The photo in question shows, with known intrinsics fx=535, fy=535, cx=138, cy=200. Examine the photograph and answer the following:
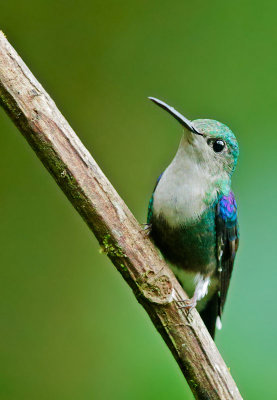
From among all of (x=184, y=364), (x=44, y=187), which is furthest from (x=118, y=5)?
(x=184, y=364)

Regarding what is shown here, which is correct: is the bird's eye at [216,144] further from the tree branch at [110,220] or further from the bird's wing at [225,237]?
the tree branch at [110,220]

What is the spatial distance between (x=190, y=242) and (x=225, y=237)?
0.20 metres

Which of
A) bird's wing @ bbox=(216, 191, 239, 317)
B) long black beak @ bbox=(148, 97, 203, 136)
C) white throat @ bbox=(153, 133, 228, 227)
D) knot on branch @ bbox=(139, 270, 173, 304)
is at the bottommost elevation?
bird's wing @ bbox=(216, 191, 239, 317)

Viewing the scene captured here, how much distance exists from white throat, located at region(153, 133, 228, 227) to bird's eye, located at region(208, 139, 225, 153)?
1.8 inches

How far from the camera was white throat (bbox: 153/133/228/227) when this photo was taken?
2303 millimetres

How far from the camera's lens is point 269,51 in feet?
12.9

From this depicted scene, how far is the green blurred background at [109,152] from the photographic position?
343 cm

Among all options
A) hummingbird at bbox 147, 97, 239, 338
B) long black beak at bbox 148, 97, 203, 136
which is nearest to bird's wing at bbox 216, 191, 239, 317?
hummingbird at bbox 147, 97, 239, 338

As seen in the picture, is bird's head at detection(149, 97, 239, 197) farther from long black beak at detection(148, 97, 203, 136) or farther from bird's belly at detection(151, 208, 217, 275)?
bird's belly at detection(151, 208, 217, 275)

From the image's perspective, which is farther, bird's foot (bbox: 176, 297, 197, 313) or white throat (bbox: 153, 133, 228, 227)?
white throat (bbox: 153, 133, 228, 227)

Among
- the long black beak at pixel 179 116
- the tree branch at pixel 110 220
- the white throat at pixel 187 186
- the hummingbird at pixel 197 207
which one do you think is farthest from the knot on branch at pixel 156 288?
the long black beak at pixel 179 116

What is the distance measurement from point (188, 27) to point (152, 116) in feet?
2.43

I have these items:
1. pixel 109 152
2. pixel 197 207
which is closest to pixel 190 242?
pixel 197 207

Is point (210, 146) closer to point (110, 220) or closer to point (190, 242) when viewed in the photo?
point (190, 242)
